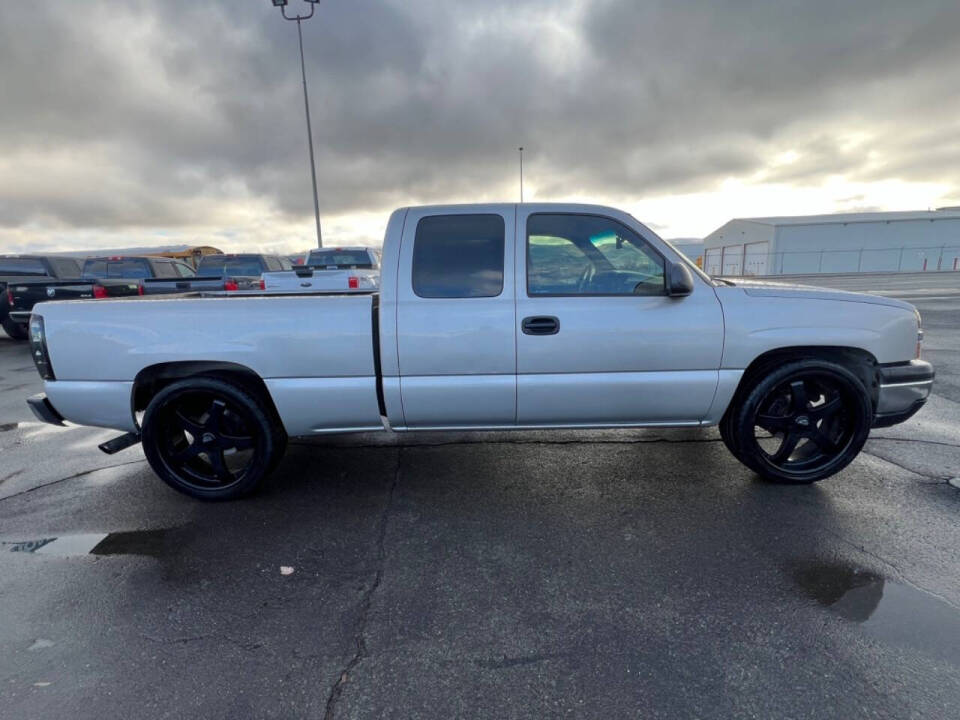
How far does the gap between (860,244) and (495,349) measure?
53019mm

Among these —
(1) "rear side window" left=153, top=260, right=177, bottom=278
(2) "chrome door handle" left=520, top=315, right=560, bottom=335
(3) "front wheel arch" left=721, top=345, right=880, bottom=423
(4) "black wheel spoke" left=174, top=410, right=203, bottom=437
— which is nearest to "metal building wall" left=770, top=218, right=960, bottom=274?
(1) "rear side window" left=153, top=260, right=177, bottom=278

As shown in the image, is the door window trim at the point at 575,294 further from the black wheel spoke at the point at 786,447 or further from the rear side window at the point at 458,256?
the black wheel spoke at the point at 786,447

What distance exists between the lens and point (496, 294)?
3150 millimetres

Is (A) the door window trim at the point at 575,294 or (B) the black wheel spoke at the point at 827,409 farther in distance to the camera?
(B) the black wheel spoke at the point at 827,409

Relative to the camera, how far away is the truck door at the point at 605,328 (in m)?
3.13

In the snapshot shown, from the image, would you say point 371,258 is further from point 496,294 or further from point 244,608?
point 244,608

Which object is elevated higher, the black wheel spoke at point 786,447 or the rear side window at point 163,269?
the rear side window at point 163,269

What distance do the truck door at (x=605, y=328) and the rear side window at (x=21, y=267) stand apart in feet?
46.2

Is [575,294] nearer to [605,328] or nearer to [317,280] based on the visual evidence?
[605,328]

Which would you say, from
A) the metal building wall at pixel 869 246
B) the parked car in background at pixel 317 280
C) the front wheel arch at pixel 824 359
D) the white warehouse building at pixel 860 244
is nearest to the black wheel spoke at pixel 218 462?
the parked car in background at pixel 317 280

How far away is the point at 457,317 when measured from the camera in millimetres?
3121

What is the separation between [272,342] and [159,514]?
1.47 m

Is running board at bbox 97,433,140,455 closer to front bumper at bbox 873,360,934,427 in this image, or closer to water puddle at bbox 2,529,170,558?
water puddle at bbox 2,529,170,558

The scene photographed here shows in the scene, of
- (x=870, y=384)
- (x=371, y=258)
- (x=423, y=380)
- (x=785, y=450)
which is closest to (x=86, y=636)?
(x=423, y=380)
